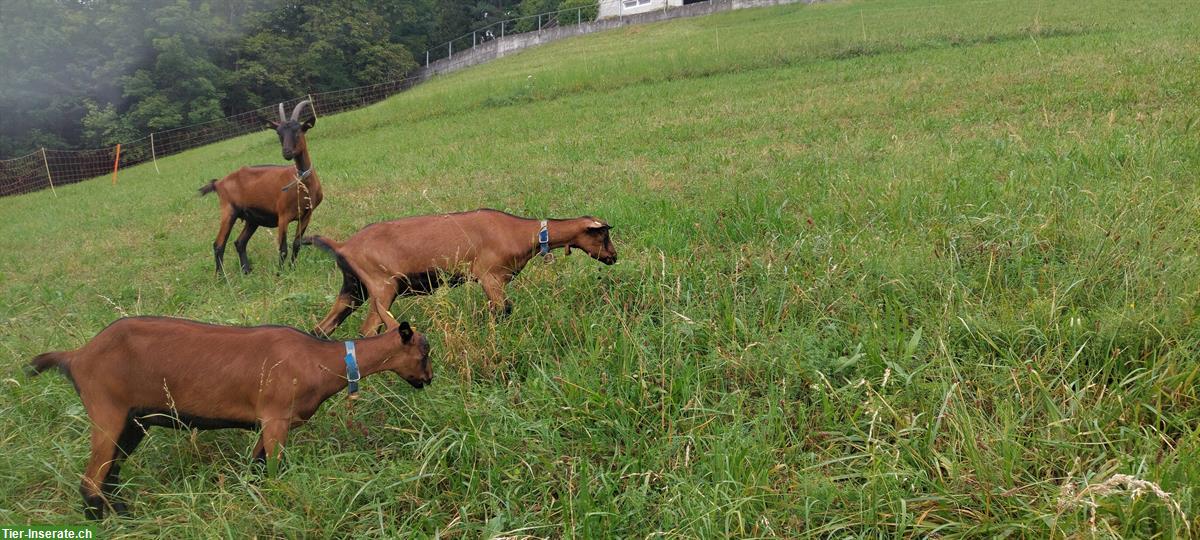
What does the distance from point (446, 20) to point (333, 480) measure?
69.6m

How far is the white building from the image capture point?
47.5 metres

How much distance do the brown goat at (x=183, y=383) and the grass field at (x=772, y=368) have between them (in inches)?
7.3

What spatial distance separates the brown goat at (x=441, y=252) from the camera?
15.8ft

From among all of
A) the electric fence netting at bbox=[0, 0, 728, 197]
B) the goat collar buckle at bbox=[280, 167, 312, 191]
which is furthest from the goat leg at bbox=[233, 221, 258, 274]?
the electric fence netting at bbox=[0, 0, 728, 197]

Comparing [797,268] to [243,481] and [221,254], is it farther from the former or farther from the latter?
[221,254]

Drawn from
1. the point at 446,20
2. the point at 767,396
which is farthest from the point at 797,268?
the point at 446,20

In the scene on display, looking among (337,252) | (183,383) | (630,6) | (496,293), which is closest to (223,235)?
(337,252)

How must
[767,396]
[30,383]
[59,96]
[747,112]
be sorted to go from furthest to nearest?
[59,96], [747,112], [30,383], [767,396]

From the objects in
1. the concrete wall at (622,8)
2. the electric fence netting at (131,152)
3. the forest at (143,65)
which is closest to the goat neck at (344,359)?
the electric fence netting at (131,152)

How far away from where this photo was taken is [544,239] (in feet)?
16.7

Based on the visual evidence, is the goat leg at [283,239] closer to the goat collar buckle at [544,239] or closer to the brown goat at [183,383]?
the goat collar buckle at [544,239]

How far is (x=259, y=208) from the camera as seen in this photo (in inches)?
322

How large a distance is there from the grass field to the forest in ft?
132

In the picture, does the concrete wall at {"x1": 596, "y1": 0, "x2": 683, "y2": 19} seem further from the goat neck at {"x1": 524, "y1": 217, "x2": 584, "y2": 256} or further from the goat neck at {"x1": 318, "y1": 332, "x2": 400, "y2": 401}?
the goat neck at {"x1": 318, "y1": 332, "x2": 400, "y2": 401}
